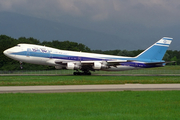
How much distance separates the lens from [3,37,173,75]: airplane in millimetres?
42094

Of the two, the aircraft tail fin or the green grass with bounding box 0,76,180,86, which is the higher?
the aircraft tail fin

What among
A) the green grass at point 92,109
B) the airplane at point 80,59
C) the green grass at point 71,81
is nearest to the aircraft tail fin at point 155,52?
the airplane at point 80,59

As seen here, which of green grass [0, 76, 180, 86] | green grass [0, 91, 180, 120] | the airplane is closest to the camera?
green grass [0, 91, 180, 120]

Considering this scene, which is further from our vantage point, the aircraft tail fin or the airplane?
the aircraft tail fin

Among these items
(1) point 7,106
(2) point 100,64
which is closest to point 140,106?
(1) point 7,106

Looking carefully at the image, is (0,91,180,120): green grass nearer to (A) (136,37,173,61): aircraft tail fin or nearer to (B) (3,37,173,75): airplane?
(B) (3,37,173,75): airplane

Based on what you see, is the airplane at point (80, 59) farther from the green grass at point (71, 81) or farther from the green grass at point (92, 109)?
the green grass at point (92, 109)

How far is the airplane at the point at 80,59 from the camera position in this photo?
138 ft

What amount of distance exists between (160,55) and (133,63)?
5.87 m

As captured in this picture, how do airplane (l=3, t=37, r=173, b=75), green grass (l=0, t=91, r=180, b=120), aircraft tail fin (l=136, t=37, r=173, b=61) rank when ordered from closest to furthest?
green grass (l=0, t=91, r=180, b=120) → airplane (l=3, t=37, r=173, b=75) → aircraft tail fin (l=136, t=37, r=173, b=61)

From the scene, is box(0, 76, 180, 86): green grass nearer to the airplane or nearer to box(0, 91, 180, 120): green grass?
the airplane

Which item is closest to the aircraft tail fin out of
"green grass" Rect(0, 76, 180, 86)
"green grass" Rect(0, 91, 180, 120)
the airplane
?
the airplane

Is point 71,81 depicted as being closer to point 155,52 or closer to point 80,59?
point 80,59

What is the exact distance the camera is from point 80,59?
44.8 metres
